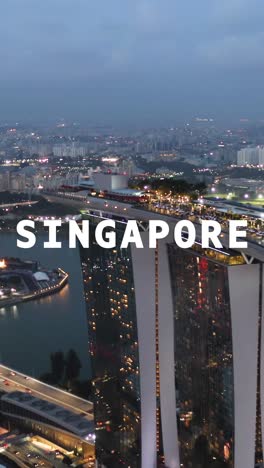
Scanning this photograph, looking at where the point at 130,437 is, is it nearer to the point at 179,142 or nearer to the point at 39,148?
the point at 179,142

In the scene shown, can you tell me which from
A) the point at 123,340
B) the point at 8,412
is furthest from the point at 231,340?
the point at 8,412

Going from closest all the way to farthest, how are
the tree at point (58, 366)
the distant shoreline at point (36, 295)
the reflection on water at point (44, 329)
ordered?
the tree at point (58, 366), the reflection on water at point (44, 329), the distant shoreline at point (36, 295)

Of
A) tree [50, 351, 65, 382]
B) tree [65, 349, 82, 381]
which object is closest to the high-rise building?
tree [65, 349, 82, 381]

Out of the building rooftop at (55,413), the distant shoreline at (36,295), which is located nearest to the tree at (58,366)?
the building rooftop at (55,413)

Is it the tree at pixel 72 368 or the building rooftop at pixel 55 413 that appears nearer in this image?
the building rooftop at pixel 55 413

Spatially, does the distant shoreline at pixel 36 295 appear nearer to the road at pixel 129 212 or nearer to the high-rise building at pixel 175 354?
the road at pixel 129 212

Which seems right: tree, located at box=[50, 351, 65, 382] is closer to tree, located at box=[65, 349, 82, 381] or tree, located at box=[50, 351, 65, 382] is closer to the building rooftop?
tree, located at box=[65, 349, 82, 381]

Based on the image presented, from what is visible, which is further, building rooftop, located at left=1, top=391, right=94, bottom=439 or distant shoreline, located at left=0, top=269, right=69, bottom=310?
distant shoreline, located at left=0, top=269, right=69, bottom=310

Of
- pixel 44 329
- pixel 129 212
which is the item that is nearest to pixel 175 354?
pixel 129 212
